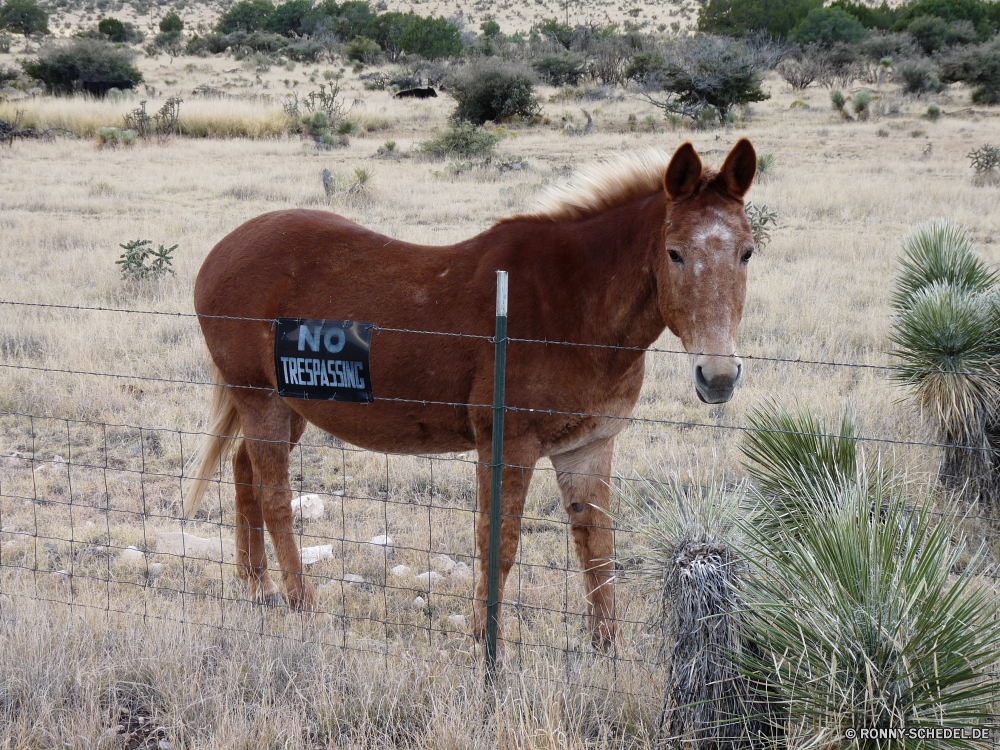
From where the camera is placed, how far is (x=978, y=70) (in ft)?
101

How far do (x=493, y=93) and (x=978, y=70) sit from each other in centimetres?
1854

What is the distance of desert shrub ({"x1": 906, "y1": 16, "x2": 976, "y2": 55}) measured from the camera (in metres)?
41.5

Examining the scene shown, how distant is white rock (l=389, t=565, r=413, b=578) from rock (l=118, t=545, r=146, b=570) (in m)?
1.46

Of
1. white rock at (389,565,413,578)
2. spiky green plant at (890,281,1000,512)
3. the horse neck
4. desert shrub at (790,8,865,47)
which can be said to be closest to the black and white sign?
the horse neck

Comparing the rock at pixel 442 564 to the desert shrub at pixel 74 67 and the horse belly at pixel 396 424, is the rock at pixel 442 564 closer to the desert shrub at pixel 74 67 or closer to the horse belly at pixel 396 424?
the horse belly at pixel 396 424

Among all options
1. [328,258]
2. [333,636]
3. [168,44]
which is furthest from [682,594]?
[168,44]

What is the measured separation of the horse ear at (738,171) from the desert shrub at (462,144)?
17.2 m

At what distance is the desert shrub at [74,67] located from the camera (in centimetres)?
3291

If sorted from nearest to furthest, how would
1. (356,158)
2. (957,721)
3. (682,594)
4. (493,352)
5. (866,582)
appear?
(957,721)
(866,582)
(682,594)
(493,352)
(356,158)

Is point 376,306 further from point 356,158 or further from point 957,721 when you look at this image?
point 356,158

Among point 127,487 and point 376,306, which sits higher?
point 376,306

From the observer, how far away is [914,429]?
6.04 meters

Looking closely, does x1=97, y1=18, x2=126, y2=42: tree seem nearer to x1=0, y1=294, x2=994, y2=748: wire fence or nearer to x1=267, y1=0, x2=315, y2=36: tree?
x1=267, y1=0, x2=315, y2=36: tree

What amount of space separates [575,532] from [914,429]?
321 centimetres
